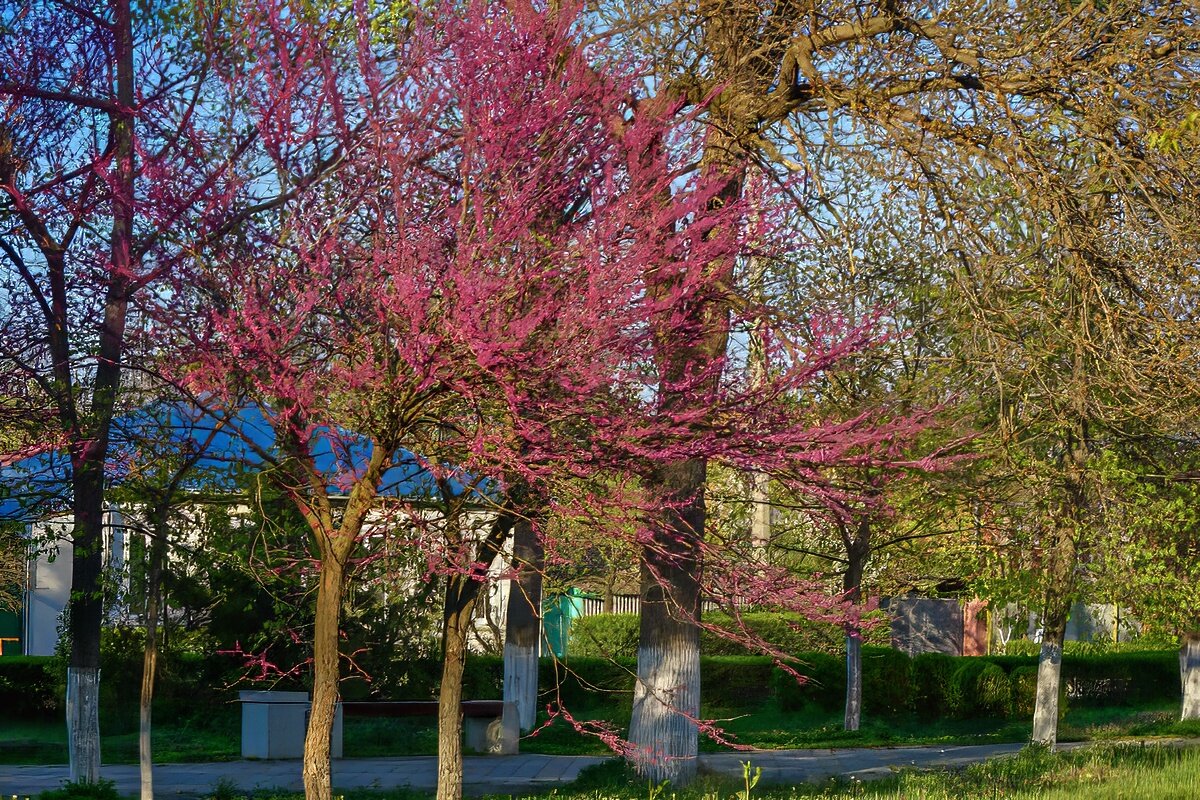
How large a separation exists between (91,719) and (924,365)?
40.0 feet

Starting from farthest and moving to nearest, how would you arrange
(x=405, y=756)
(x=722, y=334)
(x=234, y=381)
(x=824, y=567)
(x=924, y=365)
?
1. (x=824, y=567)
2. (x=924, y=365)
3. (x=405, y=756)
4. (x=722, y=334)
5. (x=234, y=381)

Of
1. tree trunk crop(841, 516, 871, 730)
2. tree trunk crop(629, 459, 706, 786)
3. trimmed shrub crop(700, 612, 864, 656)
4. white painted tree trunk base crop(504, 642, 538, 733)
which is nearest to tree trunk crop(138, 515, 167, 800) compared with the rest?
tree trunk crop(629, 459, 706, 786)

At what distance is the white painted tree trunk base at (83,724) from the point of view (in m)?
11.7

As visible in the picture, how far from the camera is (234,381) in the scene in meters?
7.39

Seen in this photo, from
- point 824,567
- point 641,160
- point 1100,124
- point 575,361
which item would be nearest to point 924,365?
point 824,567

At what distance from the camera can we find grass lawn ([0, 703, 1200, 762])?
16.9m

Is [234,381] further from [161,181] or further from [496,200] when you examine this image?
[496,200]

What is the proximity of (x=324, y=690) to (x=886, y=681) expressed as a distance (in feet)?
59.7

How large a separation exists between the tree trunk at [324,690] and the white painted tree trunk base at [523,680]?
11.2 metres

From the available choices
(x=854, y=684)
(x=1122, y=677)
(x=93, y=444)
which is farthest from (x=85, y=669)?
(x=1122, y=677)

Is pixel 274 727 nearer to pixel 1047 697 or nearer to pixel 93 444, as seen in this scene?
pixel 93 444

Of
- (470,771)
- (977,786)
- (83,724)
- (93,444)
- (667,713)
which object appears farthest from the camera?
(470,771)

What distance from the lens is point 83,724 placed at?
11.7 metres

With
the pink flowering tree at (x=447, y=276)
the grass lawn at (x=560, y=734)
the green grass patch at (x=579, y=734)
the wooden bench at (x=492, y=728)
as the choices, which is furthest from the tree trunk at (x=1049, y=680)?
the pink flowering tree at (x=447, y=276)
